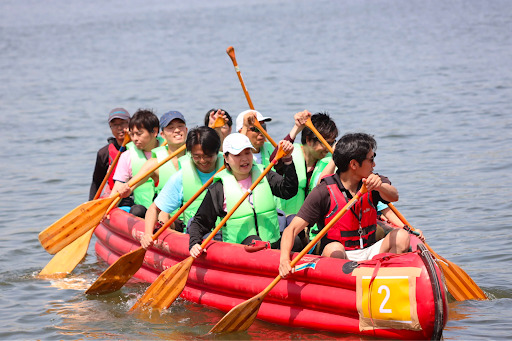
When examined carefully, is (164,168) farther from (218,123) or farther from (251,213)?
(251,213)

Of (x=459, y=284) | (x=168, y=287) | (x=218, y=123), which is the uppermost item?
(x=218, y=123)

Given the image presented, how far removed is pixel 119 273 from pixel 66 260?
4.17ft

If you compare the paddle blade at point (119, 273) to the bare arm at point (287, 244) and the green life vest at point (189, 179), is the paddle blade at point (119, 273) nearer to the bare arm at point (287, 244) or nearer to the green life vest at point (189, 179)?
the green life vest at point (189, 179)

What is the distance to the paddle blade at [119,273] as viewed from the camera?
6.35 meters

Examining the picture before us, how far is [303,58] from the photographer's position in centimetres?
2348

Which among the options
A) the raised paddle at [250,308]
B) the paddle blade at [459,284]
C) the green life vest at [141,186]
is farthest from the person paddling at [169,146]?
the paddle blade at [459,284]

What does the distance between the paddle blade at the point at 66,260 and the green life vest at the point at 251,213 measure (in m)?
2.39

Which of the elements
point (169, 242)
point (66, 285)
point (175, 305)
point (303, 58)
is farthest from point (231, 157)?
point (303, 58)

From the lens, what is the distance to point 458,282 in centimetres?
580

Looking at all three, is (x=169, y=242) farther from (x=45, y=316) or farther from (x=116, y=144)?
(x=116, y=144)

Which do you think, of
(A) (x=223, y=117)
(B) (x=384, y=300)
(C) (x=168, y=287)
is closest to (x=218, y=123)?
(A) (x=223, y=117)

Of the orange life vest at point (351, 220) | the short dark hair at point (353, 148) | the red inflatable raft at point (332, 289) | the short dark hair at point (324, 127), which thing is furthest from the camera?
the short dark hair at point (324, 127)

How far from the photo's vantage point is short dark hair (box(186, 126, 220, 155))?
586 centimetres

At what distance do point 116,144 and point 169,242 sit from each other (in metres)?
2.19
